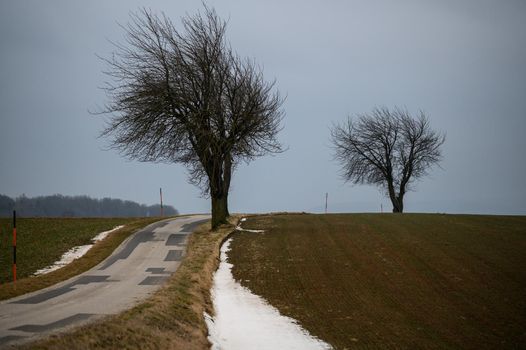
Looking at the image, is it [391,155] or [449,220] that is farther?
[391,155]

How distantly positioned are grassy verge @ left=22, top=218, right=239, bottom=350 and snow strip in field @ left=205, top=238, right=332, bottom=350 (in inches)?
18.5

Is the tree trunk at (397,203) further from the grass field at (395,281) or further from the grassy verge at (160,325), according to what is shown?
the grassy verge at (160,325)

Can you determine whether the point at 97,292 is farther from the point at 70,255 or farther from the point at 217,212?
the point at 217,212

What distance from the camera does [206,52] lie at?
28.1m

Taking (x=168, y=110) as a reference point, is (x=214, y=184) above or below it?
below

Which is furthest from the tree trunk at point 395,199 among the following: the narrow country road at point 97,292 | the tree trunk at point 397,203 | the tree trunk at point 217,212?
the narrow country road at point 97,292

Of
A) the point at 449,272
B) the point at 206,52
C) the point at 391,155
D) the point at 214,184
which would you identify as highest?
the point at 206,52

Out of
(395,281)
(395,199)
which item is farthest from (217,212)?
(395,199)

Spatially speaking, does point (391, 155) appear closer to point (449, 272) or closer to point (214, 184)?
point (214, 184)

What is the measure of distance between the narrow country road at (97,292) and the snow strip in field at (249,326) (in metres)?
2.46

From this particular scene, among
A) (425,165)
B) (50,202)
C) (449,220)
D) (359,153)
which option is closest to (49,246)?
(449,220)

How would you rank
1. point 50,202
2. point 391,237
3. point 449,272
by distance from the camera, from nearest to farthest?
point 449,272 < point 391,237 < point 50,202

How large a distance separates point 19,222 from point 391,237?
2525 cm

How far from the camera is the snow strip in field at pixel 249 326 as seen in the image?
11953 mm
